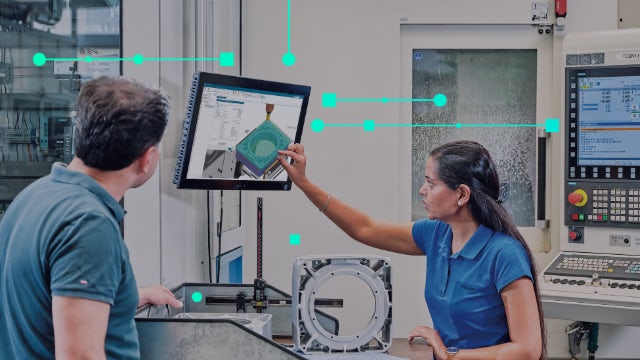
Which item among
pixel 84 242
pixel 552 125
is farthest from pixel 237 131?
pixel 552 125

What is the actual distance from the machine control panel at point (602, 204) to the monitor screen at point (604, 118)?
7 centimetres

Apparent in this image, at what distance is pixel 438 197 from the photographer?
76.3 inches

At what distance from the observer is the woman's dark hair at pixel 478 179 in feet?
6.31

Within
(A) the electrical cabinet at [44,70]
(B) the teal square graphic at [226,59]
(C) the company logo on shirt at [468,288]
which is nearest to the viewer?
(A) the electrical cabinet at [44,70]

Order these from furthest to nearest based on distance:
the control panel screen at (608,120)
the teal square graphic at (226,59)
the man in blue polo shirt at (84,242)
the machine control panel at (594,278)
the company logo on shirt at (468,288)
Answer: the control panel screen at (608,120)
the teal square graphic at (226,59)
the machine control panel at (594,278)
the company logo on shirt at (468,288)
the man in blue polo shirt at (84,242)

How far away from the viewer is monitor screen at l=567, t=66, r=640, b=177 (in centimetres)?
298

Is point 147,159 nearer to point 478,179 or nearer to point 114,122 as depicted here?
point 114,122

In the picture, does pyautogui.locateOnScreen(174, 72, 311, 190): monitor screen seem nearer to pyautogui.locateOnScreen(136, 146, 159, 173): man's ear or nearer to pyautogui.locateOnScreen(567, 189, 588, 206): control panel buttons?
pyautogui.locateOnScreen(136, 146, 159, 173): man's ear

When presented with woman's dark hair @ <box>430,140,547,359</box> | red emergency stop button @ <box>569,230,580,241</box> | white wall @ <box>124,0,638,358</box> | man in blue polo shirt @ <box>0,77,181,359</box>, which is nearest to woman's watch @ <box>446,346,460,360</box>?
woman's dark hair @ <box>430,140,547,359</box>

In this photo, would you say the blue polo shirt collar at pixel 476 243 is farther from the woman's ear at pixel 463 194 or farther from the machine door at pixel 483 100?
the machine door at pixel 483 100

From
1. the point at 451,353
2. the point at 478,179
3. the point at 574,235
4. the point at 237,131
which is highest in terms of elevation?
the point at 237,131

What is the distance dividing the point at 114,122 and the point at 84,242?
0.21 meters

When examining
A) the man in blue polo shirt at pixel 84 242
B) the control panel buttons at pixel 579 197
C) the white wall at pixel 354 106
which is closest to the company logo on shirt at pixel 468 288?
the man in blue polo shirt at pixel 84 242

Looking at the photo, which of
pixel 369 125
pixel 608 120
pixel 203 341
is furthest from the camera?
pixel 369 125
